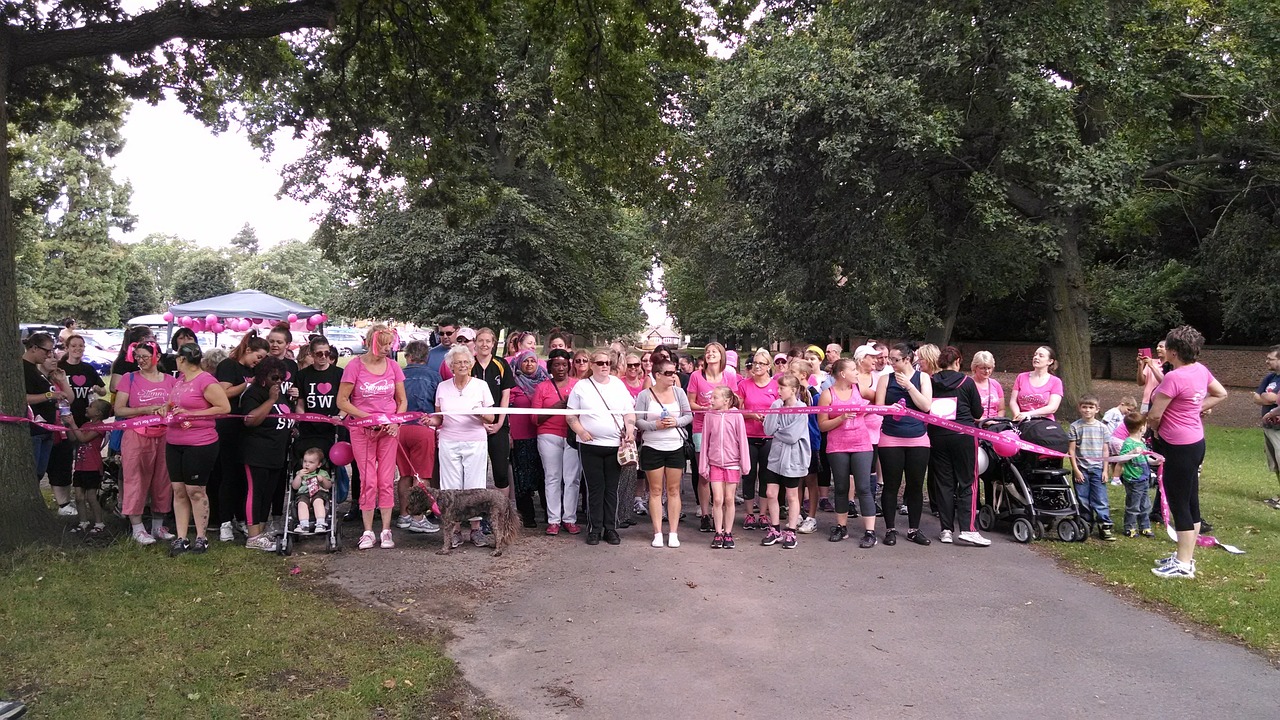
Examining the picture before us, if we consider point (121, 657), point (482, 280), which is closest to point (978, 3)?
point (121, 657)

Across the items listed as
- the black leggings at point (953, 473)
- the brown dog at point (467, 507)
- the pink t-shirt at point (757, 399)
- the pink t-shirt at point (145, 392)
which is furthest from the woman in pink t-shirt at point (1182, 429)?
the pink t-shirt at point (145, 392)

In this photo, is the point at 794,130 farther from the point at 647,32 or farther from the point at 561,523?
the point at 561,523

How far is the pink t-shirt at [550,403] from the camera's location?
8398 mm

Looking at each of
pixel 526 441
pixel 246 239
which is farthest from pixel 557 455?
pixel 246 239

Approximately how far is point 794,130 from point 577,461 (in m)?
10.2

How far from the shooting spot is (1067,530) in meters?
8.18

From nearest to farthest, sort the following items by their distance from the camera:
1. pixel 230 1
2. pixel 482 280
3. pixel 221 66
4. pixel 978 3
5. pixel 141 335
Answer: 1. pixel 141 335
2. pixel 230 1
3. pixel 221 66
4. pixel 978 3
5. pixel 482 280

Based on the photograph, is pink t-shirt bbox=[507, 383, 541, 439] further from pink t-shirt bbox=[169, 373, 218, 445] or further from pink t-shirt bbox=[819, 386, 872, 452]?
pink t-shirt bbox=[819, 386, 872, 452]

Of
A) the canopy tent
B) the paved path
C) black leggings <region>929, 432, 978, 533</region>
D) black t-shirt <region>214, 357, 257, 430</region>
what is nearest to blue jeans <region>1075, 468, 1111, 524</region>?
black leggings <region>929, 432, 978, 533</region>

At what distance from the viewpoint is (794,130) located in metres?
16.3

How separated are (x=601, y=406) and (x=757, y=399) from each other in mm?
1607

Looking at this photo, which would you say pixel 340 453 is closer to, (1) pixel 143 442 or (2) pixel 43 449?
(1) pixel 143 442

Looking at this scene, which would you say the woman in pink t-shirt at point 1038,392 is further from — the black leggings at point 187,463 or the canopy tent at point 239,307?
the canopy tent at point 239,307

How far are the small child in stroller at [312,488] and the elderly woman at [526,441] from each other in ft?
6.08
